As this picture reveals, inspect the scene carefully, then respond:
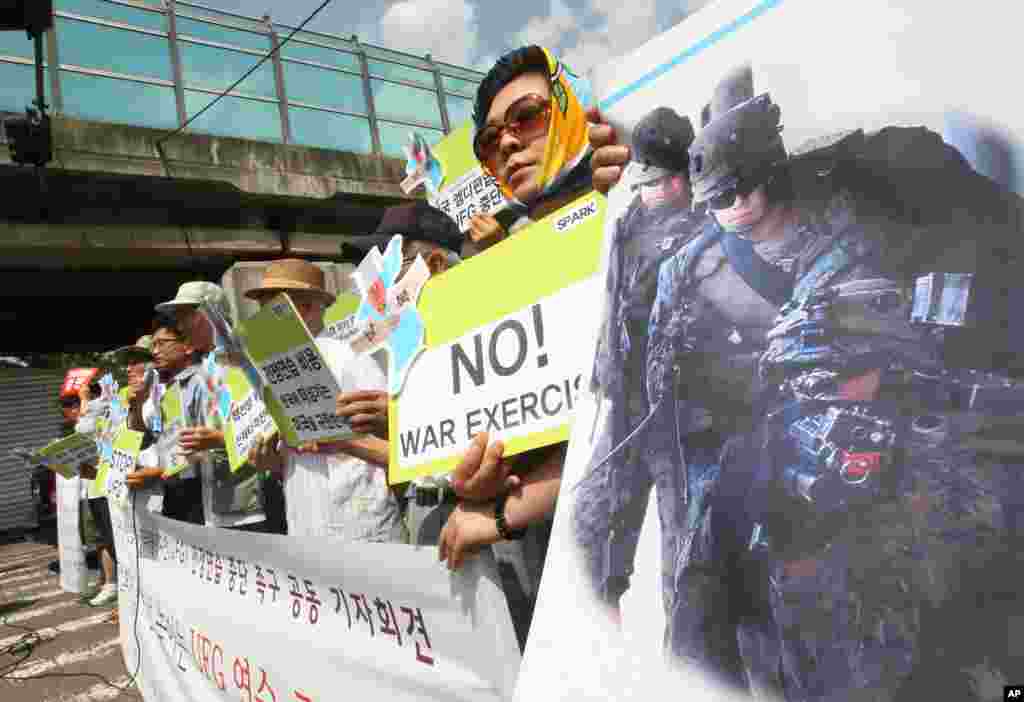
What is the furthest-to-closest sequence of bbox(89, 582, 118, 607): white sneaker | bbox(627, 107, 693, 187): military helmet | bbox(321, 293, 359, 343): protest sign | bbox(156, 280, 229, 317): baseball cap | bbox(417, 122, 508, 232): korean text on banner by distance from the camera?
bbox(89, 582, 118, 607): white sneaker, bbox(417, 122, 508, 232): korean text on banner, bbox(156, 280, 229, 317): baseball cap, bbox(321, 293, 359, 343): protest sign, bbox(627, 107, 693, 187): military helmet

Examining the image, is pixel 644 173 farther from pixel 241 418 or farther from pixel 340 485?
pixel 241 418

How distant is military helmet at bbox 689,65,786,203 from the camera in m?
0.67

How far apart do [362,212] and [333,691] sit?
10.4m

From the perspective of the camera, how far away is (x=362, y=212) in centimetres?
1115

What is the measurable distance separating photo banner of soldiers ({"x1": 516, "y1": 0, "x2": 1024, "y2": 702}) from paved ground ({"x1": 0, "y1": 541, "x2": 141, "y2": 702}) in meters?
3.81

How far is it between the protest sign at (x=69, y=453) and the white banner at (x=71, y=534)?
913mm

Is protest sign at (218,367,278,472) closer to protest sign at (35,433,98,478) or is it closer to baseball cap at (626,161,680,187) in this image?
baseball cap at (626,161,680,187)

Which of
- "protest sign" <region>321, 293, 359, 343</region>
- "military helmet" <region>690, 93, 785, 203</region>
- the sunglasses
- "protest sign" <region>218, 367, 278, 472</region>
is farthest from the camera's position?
the sunglasses

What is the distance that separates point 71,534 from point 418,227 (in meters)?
5.45

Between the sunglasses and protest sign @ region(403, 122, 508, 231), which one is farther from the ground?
protest sign @ region(403, 122, 508, 231)

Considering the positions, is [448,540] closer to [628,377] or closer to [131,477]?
[628,377]

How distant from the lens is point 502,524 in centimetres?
113

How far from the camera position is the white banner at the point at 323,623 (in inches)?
46.7

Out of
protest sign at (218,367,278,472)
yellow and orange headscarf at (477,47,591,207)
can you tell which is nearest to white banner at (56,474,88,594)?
protest sign at (218,367,278,472)
